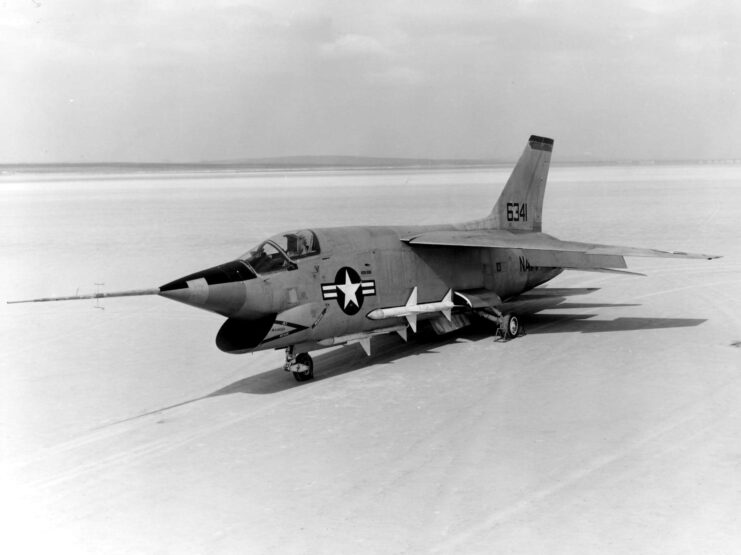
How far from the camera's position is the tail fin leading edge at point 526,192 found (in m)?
15.8

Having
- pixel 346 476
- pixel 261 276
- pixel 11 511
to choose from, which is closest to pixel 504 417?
pixel 346 476

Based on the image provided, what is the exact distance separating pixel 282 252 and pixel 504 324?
4.77m

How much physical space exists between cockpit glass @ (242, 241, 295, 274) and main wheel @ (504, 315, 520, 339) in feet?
15.2

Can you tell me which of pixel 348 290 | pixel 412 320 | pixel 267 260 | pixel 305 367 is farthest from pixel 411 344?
pixel 267 260

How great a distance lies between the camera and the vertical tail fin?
15820 mm

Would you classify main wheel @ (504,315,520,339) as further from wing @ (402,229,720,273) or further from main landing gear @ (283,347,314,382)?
main landing gear @ (283,347,314,382)

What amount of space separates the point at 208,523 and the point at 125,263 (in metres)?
19.8

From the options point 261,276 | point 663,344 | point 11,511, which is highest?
point 261,276

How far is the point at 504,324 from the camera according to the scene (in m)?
13.4

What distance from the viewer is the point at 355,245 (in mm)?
12070

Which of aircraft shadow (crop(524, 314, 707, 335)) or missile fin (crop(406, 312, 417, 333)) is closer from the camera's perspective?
missile fin (crop(406, 312, 417, 333))

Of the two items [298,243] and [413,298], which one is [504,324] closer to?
[413,298]

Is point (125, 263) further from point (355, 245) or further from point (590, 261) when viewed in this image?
point (590, 261)

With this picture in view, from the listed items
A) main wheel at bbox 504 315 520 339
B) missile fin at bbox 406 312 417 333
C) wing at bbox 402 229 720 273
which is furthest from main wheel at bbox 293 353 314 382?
main wheel at bbox 504 315 520 339
